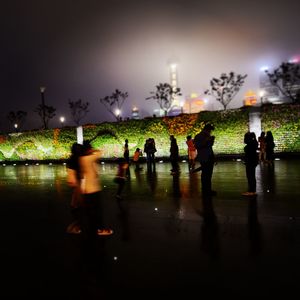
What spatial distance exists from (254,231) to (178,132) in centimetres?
1963

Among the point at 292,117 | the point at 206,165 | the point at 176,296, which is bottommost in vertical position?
the point at 176,296

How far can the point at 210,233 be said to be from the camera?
6.22 metres

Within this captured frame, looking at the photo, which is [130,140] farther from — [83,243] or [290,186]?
[83,243]

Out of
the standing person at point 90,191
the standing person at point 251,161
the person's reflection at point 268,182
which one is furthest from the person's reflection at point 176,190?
the standing person at point 90,191

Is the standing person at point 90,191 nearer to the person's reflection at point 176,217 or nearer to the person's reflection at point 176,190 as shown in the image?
the person's reflection at point 176,217

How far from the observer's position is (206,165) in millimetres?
9648

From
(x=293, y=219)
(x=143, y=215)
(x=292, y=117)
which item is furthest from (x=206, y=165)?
(x=292, y=117)

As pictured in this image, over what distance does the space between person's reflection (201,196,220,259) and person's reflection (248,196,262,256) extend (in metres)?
0.52

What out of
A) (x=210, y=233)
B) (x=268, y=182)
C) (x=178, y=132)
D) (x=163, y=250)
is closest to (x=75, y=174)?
(x=163, y=250)

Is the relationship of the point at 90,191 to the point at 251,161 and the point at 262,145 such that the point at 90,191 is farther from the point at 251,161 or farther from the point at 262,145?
the point at 262,145

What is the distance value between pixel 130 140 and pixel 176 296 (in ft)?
78.1

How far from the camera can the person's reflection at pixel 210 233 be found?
5359 millimetres

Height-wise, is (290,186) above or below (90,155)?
below

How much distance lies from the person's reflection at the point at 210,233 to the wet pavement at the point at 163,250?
0.05 ft
